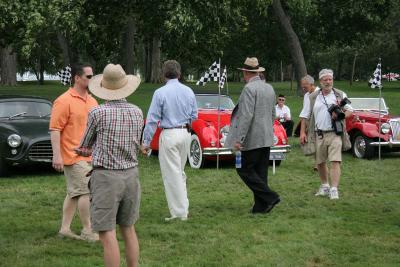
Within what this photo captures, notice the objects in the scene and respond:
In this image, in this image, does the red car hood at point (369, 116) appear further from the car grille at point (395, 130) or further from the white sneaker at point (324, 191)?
the white sneaker at point (324, 191)

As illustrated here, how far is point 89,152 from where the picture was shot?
527 cm

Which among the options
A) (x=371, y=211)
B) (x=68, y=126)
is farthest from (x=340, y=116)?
(x=68, y=126)

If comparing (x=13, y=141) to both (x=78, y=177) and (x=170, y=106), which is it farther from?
(x=78, y=177)

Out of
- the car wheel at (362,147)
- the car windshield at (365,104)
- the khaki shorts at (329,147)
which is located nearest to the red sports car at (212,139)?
the car wheel at (362,147)

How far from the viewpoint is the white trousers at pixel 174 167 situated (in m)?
7.88

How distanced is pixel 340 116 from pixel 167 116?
8.63ft

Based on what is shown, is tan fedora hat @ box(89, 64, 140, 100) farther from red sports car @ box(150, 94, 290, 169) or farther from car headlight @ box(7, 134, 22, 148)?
red sports car @ box(150, 94, 290, 169)

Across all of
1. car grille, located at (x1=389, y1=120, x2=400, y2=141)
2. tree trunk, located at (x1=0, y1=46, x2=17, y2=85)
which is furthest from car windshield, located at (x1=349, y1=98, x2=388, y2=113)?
tree trunk, located at (x1=0, y1=46, x2=17, y2=85)

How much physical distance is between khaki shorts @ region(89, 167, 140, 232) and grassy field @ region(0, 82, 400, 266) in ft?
3.58

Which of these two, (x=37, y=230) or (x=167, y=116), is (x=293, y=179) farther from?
(x=37, y=230)

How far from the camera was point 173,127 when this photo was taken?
7875 millimetres

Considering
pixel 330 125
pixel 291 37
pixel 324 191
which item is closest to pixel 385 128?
pixel 324 191

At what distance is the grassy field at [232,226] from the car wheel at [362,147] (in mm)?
2381

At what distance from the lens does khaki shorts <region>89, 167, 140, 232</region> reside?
500 cm
